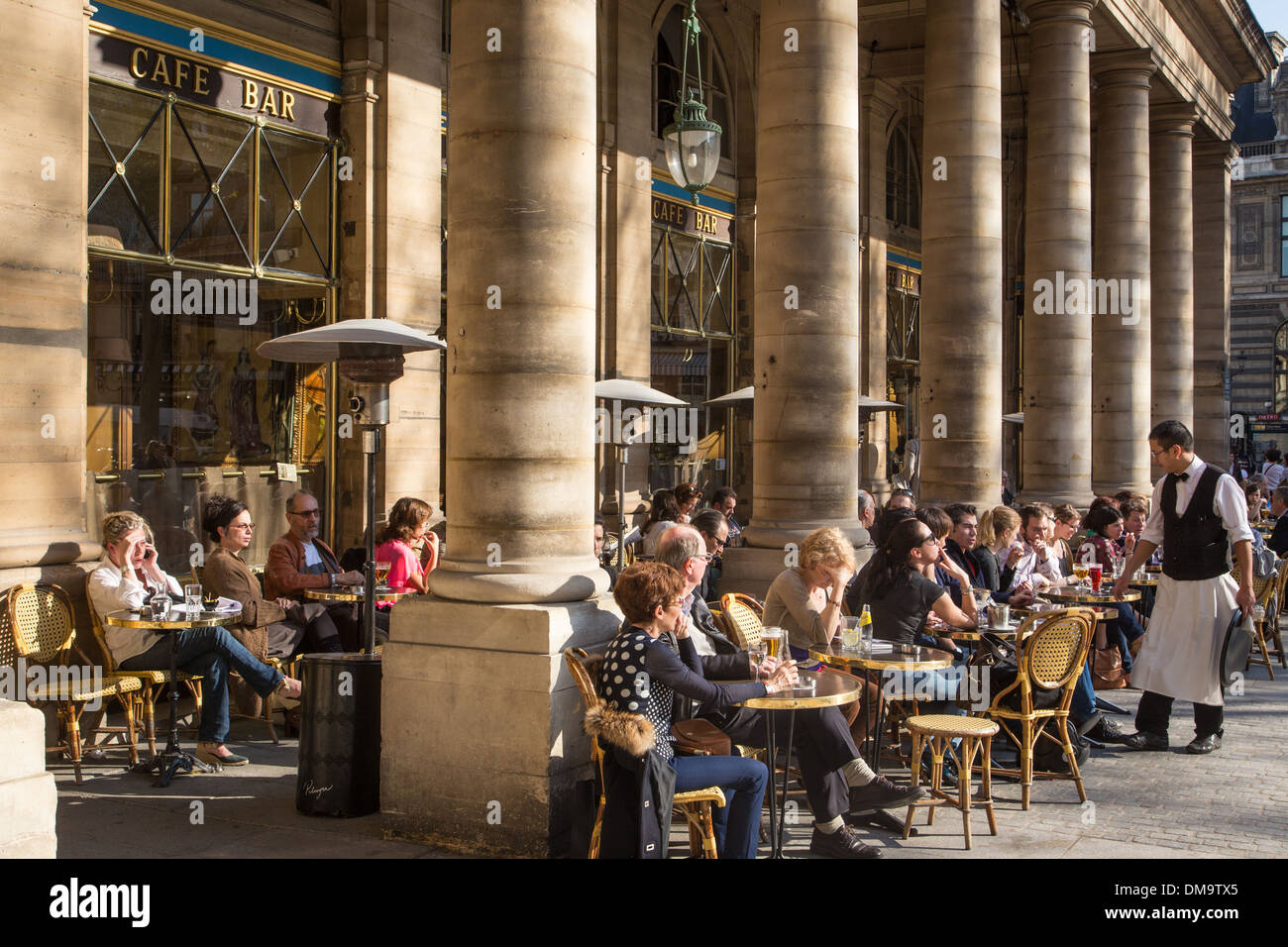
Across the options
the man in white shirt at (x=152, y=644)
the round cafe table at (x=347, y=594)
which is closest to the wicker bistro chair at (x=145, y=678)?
the man in white shirt at (x=152, y=644)

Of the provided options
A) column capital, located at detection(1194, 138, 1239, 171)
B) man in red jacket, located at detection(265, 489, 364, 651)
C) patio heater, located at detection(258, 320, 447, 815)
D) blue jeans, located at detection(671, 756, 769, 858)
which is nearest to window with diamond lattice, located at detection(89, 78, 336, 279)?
man in red jacket, located at detection(265, 489, 364, 651)

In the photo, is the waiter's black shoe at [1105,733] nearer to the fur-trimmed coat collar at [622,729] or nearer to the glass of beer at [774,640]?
the glass of beer at [774,640]

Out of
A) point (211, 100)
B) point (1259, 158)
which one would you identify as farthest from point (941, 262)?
point (1259, 158)

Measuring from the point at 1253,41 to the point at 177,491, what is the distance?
2496 centimetres

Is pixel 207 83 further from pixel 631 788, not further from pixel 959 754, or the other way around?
pixel 959 754

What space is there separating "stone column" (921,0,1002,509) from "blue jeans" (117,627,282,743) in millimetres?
8443

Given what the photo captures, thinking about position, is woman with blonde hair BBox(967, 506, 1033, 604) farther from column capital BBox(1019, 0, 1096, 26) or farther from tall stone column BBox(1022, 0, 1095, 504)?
column capital BBox(1019, 0, 1096, 26)

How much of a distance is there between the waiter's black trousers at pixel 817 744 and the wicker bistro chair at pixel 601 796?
70 cm

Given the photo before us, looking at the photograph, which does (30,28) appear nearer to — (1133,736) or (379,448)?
(379,448)

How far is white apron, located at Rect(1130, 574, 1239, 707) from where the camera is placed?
8.80 meters

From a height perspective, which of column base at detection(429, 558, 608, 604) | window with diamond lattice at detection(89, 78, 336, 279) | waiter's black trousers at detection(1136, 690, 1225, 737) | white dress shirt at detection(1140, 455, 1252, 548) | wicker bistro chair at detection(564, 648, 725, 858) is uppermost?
window with diamond lattice at detection(89, 78, 336, 279)

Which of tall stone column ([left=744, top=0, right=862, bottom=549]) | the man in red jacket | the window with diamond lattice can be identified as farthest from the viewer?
tall stone column ([left=744, top=0, right=862, bottom=549])

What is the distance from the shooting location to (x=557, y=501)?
6559mm

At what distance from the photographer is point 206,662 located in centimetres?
811
